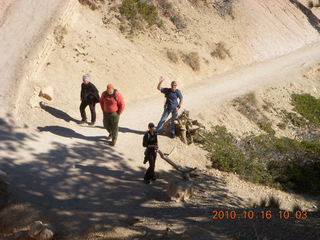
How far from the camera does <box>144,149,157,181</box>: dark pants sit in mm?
7473

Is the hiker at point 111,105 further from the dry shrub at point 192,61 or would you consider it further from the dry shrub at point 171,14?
the dry shrub at point 171,14

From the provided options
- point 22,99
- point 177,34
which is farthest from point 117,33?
point 22,99

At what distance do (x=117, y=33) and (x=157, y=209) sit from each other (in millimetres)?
9713

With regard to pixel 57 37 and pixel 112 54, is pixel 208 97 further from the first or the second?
pixel 57 37

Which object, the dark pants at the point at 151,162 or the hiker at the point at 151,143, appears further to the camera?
the dark pants at the point at 151,162

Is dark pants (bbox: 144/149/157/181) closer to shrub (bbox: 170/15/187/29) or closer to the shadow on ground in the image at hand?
the shadow on ground

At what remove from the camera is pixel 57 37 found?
12281 millimetres

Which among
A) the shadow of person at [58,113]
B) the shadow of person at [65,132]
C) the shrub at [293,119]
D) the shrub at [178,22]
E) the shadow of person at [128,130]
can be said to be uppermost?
the shrub at [178,22]

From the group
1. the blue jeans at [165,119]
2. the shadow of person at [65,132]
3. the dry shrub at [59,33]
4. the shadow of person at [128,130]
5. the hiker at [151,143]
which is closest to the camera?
the hiker at [151,143]

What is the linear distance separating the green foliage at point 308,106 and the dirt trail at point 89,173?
22.0 ft

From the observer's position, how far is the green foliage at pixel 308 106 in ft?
48.1

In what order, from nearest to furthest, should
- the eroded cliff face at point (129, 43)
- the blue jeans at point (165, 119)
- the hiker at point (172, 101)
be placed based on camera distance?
the hiker at point (172, 101) → the blue jeans at point (165, 119) → the eroded cliff face at point (129, 43)
